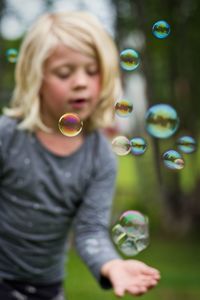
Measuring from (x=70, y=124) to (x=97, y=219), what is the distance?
0.37 meters

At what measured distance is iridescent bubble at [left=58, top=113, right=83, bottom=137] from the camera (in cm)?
232

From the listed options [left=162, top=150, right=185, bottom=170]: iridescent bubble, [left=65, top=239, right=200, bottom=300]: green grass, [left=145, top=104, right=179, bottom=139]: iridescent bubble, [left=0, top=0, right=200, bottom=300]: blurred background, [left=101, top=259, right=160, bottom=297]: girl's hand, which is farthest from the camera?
[left=0, top=0, right=200, bottom=300]: blurred background

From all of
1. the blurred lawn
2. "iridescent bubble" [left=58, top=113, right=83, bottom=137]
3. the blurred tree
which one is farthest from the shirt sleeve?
the blurred tree

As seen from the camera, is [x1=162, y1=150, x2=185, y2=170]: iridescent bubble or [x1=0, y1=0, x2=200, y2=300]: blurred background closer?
[x1=162, y1=150, x2=185, y2=170]: iridescent bubble

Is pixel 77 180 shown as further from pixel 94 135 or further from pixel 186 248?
pixel 186 248

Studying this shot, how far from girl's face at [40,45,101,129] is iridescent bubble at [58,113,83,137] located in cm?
6

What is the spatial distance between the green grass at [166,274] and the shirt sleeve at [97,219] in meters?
2.35

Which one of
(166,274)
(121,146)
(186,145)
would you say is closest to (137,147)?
(121,146)

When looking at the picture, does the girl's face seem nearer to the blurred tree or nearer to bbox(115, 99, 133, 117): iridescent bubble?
bbox(115, 99, 133, 117): iridescent bubble

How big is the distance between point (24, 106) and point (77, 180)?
332 mm

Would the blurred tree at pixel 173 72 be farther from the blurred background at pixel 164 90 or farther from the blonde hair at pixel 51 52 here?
the blonde hair at pixel 51 52

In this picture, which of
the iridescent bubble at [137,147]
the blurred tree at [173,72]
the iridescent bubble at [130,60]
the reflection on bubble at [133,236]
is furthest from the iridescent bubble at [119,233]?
the blurred tree at [173,72]

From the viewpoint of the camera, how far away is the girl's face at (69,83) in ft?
7.80

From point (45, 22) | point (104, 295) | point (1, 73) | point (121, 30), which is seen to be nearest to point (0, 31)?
point (1, 73)
